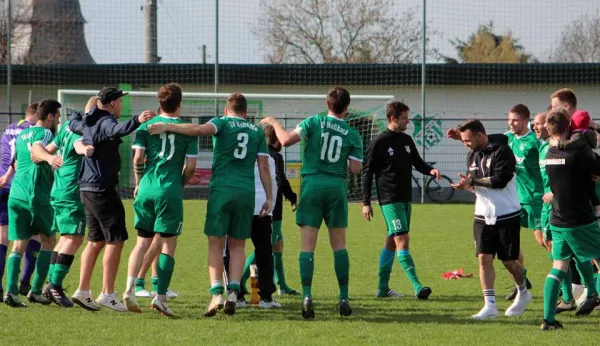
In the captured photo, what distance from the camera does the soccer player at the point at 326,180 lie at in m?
7.96

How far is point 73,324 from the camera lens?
24.1 feet

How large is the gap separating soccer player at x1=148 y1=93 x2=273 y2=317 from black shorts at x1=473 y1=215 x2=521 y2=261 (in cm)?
209

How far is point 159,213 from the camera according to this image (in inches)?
303

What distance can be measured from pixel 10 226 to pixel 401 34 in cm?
2355

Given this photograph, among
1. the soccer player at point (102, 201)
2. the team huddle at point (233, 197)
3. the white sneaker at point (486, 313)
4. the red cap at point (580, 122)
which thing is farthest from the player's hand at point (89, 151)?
the red cap at point (580, 122)

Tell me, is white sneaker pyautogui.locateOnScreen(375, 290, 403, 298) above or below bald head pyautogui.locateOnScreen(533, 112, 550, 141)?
below

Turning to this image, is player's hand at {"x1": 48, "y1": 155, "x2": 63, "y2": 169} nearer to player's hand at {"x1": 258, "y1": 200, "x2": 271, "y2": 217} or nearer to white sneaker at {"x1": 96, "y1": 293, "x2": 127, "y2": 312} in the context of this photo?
white sneaker at {"x1": 96, "y1": 293, "x2": 127, "y2": 312}

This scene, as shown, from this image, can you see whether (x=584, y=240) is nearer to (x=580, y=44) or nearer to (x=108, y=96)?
(x=108, y=96)

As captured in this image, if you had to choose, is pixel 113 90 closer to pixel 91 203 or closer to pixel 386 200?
pixel 91 203

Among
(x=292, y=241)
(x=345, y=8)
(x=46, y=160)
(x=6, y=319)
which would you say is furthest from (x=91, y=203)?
(x=345, y=8)

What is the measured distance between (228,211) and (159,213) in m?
0.60

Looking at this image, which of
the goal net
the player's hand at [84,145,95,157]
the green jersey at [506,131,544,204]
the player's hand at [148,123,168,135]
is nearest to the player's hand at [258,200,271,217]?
the player's hand at [148,123,168,135]

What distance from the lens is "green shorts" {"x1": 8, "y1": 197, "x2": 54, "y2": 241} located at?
28.6 ft

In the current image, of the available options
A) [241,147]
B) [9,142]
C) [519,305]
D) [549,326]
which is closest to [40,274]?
[9,142]
